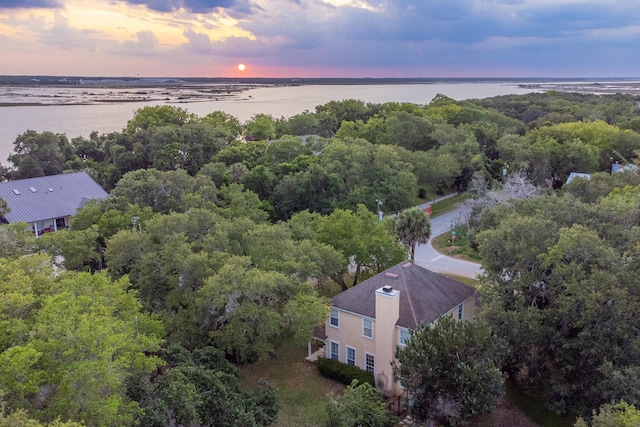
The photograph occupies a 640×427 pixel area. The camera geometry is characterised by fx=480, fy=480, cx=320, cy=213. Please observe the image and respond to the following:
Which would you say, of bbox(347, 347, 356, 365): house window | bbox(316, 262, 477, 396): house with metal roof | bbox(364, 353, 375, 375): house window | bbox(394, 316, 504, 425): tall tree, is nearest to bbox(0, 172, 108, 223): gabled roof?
bbox(316, 262, 477, 396): house with metal roof

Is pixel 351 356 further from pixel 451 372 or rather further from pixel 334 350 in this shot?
pixel 451 372

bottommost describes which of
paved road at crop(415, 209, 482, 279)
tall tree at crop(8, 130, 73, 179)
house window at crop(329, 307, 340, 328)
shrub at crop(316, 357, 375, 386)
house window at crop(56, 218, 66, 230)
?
shrub at crop(316, 357, 375, 386)

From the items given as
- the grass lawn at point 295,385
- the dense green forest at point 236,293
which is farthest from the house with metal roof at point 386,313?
the dense green forest at point 236,293

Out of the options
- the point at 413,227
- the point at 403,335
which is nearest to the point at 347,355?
the point at 403,335

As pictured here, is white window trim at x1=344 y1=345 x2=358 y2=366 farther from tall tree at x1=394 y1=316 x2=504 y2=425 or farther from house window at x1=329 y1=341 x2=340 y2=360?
tall tree at x1=394 y1=316 x2=504 y2=425

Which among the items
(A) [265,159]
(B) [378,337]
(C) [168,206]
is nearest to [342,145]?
(A) [265,159]

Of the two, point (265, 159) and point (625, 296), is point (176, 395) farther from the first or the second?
point (265, 159)
